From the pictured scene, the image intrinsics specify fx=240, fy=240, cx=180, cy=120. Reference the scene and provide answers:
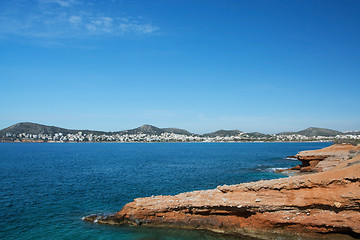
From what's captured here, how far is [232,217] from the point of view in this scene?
18719 mm

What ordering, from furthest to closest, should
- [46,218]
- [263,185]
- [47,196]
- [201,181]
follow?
[201,181] → [47,196] → [46,218] → [263,185]

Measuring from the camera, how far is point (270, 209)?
687 inches

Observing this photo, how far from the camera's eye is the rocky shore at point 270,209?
16109 mm

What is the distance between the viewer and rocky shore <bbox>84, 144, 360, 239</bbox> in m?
16.1

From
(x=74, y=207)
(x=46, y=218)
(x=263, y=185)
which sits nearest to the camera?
(x=263, y=185)

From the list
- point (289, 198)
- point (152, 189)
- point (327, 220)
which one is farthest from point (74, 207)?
point (327, 220)

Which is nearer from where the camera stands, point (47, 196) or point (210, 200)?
point (210, 200)

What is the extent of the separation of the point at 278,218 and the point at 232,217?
11.1 ft

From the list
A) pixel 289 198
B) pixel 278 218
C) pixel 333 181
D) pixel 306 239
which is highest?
pixel 333 181

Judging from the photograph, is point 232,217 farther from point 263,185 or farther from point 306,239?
point 306,239

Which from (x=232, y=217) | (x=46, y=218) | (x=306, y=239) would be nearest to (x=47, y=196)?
(x=46, y=218)

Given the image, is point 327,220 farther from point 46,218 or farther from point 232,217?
point 46,218

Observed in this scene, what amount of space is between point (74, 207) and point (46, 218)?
3.36 meters

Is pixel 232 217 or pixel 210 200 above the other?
pixel 210 200
